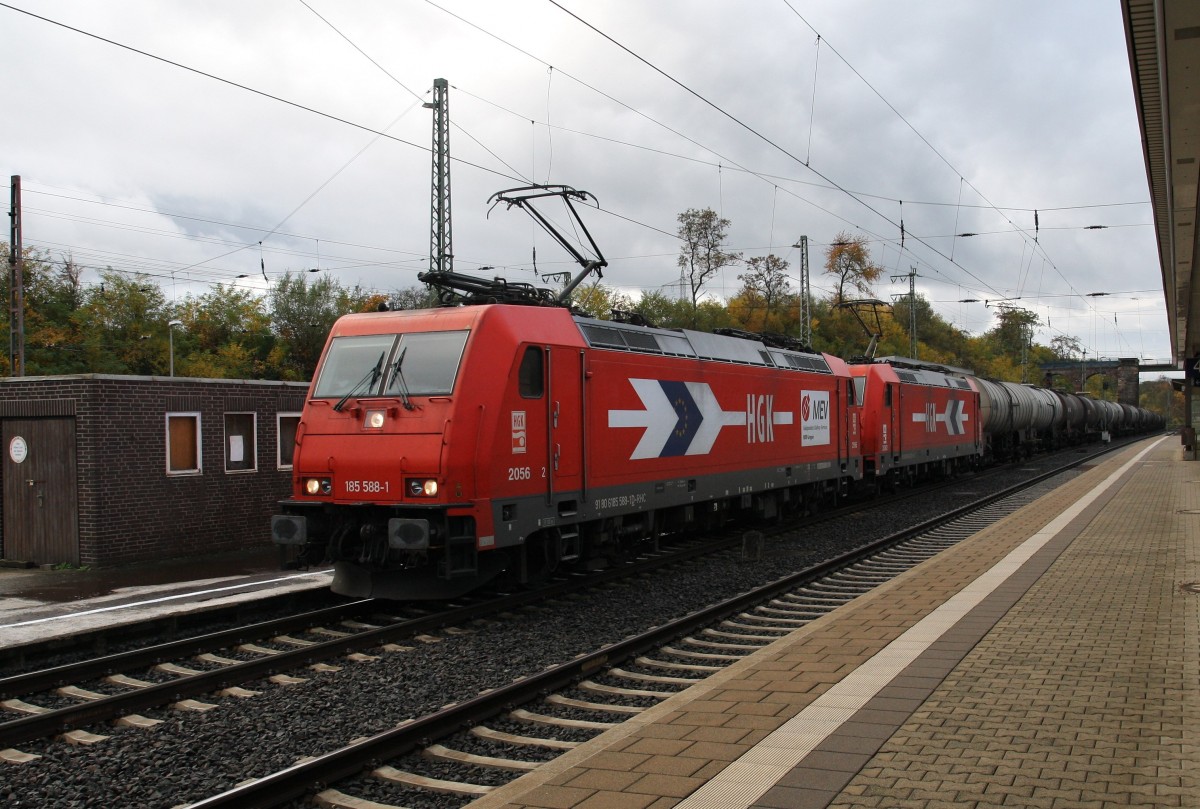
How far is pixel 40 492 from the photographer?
13.4 metres

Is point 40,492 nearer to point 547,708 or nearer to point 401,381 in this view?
point 401,381

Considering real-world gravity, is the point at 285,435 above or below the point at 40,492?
above

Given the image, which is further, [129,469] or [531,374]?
[129,469]

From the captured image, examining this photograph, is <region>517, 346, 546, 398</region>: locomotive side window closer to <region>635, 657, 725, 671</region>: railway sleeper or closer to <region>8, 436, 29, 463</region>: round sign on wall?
<region>635, 657, 725, 671</region>: railway sleeper

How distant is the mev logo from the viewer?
1794 centimetres

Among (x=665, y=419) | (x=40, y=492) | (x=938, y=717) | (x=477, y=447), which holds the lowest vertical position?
(x=938, y=717)

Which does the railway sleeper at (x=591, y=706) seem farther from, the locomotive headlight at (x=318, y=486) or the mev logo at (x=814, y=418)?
the mev logo at (x=814, y=418)

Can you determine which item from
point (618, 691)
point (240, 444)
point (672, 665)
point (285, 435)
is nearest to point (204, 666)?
point (618, 691)

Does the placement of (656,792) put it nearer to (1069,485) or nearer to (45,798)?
(45,798)

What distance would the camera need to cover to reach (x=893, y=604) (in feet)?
30.6

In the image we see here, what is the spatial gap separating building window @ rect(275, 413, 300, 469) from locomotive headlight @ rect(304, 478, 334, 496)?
5.69m

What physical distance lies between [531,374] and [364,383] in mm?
1789

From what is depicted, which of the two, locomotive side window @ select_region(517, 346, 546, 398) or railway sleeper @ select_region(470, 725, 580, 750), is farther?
locomotive side window @ select_region(517, 346, 546, 398)

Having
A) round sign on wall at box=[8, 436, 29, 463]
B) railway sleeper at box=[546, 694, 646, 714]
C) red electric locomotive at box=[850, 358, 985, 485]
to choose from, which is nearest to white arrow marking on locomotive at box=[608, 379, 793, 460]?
railway sleeper at box=[546, 694, 646, 714]
